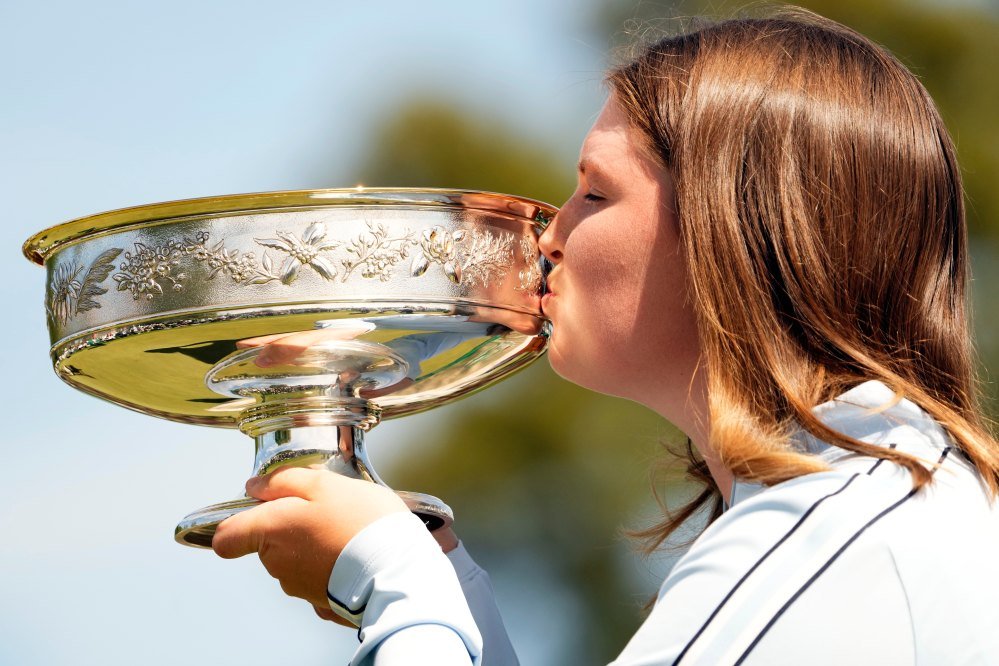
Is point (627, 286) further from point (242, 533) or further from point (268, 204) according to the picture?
point (242, 533)

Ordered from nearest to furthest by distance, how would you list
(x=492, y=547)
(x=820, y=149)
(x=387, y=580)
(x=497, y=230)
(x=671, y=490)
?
(x=387, y=580), (x=820, y=149), (x=497, y=230), (x=671, y=490), (x=492, y=547)

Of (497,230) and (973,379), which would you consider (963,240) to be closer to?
(973,379)

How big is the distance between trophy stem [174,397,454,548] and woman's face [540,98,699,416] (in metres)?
0.28

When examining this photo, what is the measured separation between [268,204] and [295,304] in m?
0.12

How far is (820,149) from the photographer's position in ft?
4.98

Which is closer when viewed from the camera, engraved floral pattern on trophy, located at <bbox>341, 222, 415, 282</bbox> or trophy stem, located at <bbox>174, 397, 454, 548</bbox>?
engraved floral pattern on trophy, located at <bbox>341, 222, 415, 282</bbox>

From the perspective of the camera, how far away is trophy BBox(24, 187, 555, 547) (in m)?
1.49

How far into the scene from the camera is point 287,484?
4.99 feet

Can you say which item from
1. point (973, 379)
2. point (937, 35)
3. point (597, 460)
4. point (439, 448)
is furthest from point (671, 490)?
point (973, 379)

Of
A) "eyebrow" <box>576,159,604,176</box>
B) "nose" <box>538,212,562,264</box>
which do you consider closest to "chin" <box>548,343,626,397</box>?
"nose" <box>538,212,562,264</box>

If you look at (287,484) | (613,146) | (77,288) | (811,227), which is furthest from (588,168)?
(77,288)

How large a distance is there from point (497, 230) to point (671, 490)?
13.0 ft

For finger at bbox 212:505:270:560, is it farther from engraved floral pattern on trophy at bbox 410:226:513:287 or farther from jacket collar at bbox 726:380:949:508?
jacket collar at bbox 726:380:949:508

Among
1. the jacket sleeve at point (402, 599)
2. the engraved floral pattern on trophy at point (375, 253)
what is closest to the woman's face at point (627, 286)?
the engraved floral pattern on trophy at point (375, 253)
